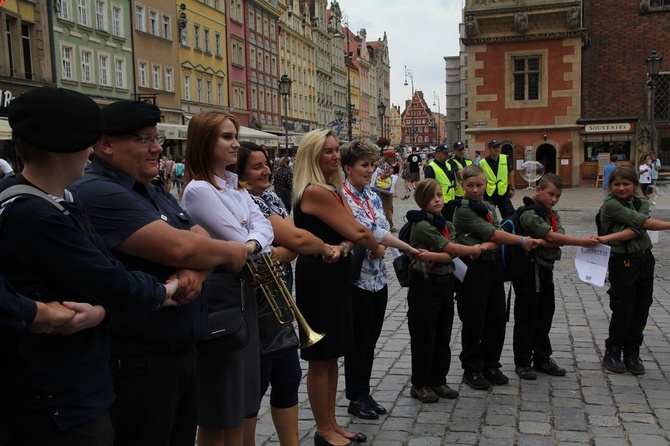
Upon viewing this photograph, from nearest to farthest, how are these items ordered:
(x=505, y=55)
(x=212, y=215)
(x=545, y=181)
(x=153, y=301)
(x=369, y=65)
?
(x=153, y=301), (x=212, y=215), (x=545, y=181), (x=505, y=55), (x=369, y=65)

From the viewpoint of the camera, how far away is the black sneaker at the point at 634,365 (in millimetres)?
5852

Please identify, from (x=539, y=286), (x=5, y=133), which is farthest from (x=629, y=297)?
(x=5, y=133)

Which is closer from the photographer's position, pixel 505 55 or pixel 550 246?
pixel 550 246

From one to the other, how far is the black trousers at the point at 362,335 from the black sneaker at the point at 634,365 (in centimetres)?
247

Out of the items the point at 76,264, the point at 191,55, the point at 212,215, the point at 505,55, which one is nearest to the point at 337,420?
the point at 212,215

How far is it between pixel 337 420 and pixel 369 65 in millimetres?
111785

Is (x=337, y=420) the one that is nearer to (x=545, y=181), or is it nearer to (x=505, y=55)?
(x=545, y=181)

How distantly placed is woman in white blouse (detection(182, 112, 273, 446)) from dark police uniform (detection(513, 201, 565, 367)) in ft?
9.98

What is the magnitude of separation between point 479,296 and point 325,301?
5.70 ft

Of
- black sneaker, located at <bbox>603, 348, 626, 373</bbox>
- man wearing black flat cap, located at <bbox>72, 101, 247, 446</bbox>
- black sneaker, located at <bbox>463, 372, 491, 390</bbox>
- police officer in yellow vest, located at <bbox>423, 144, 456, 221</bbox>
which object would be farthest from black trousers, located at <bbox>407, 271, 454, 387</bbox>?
police officer in yellow vest, located at <bbox>423, 144, 456, 221</bbox>

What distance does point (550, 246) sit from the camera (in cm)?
571

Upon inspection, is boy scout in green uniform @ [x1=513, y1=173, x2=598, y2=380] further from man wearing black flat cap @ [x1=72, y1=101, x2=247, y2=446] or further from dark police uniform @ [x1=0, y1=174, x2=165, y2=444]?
dark police uniform @ [x1=0, y1=174, x2=165, y2=444]

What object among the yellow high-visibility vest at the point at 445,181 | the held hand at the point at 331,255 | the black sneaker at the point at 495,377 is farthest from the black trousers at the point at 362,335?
the yellow high-visibility vest at the point at 445,181

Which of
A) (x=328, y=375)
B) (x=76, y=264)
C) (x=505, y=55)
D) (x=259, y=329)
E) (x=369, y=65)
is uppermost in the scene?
(x=369, y=65)
